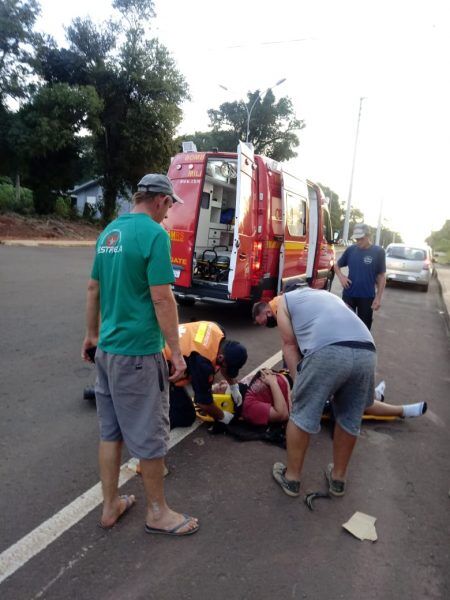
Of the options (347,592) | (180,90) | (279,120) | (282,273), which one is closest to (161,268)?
(347,592)

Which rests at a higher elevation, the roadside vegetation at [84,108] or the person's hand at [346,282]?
the roadside vegetation at [84,108]

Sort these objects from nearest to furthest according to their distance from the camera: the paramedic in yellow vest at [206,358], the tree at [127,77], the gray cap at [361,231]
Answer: the paramedic in yellow vest at [206,358] < the gray cap at [361,231] < the tree at [127,77]

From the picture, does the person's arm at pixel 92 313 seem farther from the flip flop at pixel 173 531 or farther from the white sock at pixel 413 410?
the white sock at pixel 413 410

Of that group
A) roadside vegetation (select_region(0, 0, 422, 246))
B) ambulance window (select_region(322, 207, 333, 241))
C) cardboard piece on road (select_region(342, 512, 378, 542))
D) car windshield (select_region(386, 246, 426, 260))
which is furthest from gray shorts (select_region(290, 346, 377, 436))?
roadside vegetation (select_region(0, 0, 422, 246))

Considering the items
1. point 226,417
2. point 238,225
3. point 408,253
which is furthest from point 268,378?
point 408,253

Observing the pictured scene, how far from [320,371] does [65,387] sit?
2649mm

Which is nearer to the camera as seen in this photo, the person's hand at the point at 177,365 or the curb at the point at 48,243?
the person's hand at the point at 177,365

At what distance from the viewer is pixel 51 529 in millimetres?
2344

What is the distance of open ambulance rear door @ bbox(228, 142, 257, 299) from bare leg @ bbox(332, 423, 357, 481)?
3.50 meters

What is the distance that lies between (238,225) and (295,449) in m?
3.75

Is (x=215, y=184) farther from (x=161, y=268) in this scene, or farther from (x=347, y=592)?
(x=347, y=592)

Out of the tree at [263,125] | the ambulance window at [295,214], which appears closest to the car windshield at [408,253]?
the ambulance window at [295,214]

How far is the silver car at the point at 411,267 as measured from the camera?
15.1 meters

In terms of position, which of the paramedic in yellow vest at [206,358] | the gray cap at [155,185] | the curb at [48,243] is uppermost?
the gray cap at [155,185]
